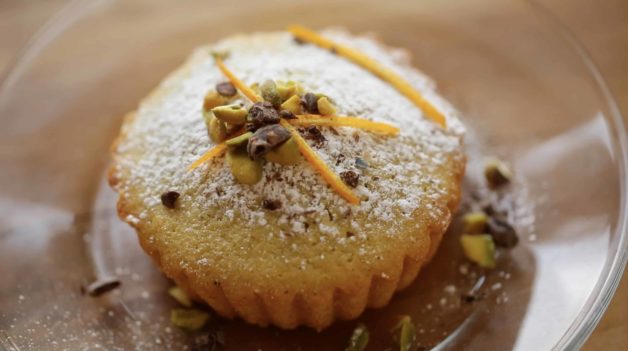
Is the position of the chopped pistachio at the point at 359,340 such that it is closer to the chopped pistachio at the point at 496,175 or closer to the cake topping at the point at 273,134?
the cake topping at the point at 273,134

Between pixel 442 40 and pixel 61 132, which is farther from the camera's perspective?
pixel 442 40

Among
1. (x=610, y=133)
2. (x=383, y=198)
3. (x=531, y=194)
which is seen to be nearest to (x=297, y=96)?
(x=383, y=198)

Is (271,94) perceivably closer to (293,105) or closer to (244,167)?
(293,105)

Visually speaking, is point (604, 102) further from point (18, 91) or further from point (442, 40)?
point (18, 91)

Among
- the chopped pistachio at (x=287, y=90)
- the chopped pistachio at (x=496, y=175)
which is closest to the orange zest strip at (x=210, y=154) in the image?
the chopped pistachio at (x=287, y=90)

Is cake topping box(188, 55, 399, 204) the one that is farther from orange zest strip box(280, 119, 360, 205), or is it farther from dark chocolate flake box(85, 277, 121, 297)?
dark chocolate flake box(85, 277, 121, 297)

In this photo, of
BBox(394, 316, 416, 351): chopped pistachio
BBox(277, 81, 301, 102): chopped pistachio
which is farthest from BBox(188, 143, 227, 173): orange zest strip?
BBox(394, 316, 416, 351): chopped pistachio
